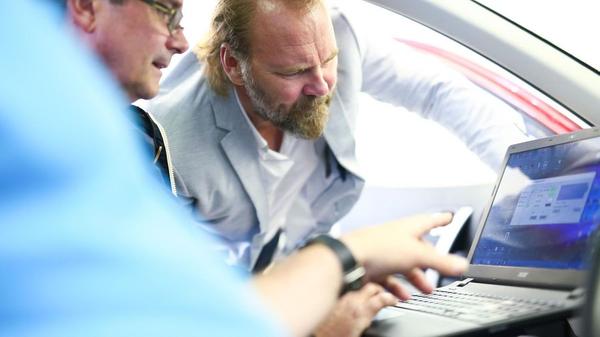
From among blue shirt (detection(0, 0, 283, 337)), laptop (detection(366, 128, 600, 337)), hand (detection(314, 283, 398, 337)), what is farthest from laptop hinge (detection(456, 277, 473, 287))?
blue shirt (detection(0, 0, 283, 337))

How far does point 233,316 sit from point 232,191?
1.41 metres

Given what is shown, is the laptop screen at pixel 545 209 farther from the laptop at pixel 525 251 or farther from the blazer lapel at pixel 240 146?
the blazer lapel at pixel 240 146

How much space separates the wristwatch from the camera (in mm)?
618

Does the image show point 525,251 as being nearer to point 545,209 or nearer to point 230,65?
point 545,209

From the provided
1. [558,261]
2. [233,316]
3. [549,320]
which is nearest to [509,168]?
[558,261]

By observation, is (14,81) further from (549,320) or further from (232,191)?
(232,191)

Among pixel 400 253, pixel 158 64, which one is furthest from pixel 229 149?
pixel 400 253

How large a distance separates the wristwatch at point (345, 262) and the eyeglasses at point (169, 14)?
497mm

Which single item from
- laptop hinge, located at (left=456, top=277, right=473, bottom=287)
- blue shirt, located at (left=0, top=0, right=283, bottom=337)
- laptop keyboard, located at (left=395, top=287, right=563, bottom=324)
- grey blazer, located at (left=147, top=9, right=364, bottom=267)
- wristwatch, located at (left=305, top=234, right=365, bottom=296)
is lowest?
grey blazer, located at (left=147, top=9, right=364, bottom=267)

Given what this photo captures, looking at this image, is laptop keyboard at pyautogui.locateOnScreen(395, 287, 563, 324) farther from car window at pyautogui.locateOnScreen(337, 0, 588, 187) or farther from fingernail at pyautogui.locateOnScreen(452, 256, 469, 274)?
car window at pyautogui.locateOnScreen(337, 0, 588, 187)

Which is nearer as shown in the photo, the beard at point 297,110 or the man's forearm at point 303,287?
the man's forearm at point 303,287

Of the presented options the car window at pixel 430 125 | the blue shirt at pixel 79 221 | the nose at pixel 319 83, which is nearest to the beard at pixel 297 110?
the nose at pixel 319 83

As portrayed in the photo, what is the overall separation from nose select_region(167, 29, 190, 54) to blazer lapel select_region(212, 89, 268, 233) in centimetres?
55

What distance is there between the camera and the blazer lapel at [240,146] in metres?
1.76
